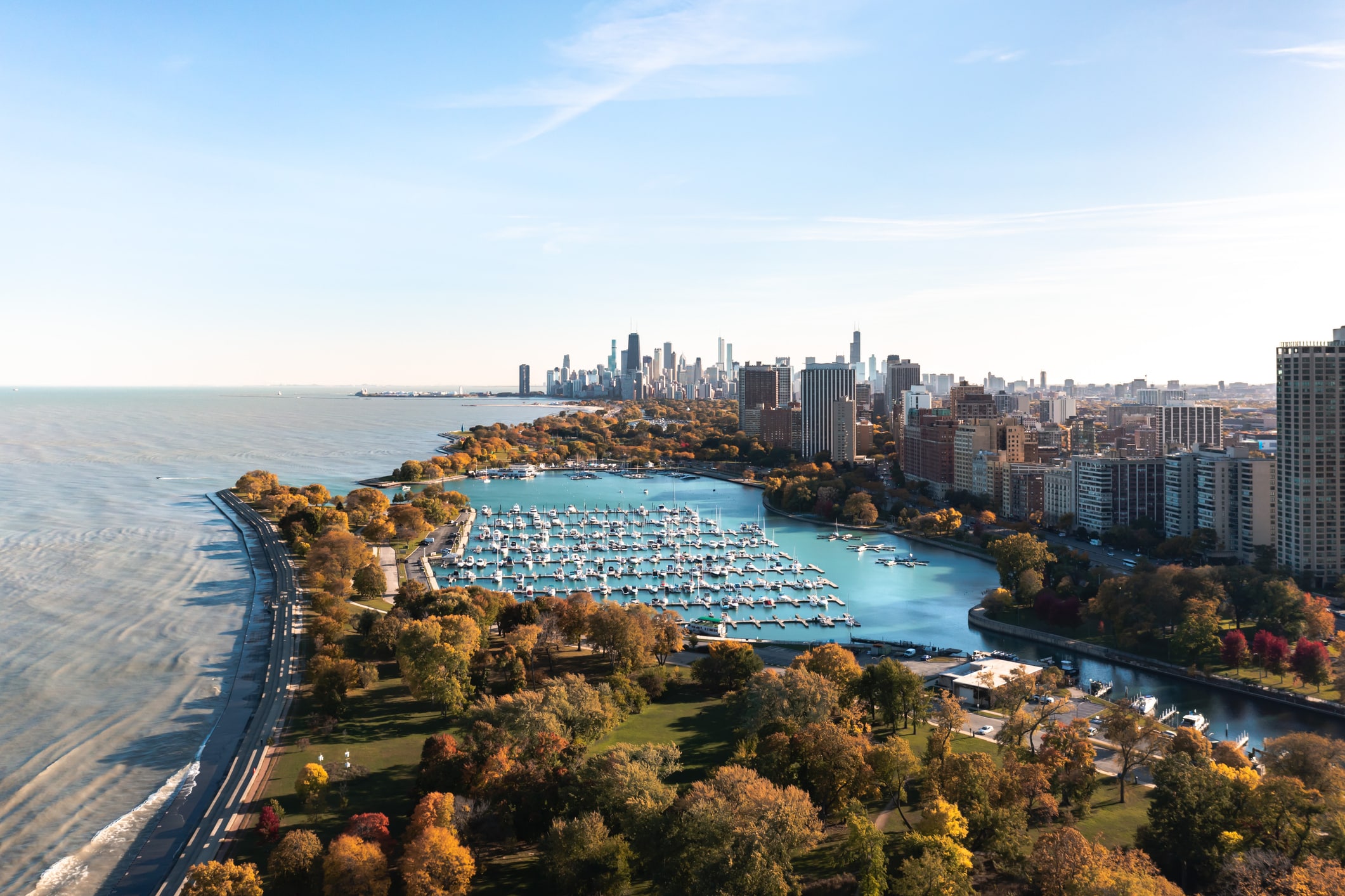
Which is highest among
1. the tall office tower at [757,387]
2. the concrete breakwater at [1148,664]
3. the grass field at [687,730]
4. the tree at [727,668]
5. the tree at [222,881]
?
the tall office tower at [757,387]

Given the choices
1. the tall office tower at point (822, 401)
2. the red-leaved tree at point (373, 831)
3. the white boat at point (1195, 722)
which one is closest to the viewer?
the red-leaved tree at point (373, 831)

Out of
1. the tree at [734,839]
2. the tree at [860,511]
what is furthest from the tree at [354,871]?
the tree at [860,511]

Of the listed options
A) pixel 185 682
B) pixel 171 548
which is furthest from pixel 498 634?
pixel 171 548

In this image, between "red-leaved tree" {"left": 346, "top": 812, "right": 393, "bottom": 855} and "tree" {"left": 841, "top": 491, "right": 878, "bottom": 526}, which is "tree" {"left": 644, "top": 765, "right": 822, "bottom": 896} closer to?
"red-leaved tree" {"left": 346, "top": 812, "right": 393, "bottom": 855}

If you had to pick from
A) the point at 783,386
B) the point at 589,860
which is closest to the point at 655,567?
the point at 589,860

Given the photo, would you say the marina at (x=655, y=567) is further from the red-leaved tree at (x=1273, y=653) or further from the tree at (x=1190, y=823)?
the tree at (x=1190, y=823)

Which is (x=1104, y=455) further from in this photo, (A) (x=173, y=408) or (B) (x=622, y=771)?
(A) (x=173, y=408)
